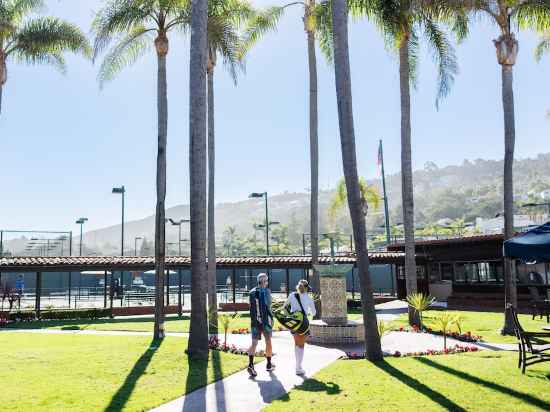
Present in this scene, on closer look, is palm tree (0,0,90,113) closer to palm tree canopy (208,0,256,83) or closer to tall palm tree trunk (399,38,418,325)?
palm tree canopy (208,0,256,83)

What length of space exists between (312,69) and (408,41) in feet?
14.3

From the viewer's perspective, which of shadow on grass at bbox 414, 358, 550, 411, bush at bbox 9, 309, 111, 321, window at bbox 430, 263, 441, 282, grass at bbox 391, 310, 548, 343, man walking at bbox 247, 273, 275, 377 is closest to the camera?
shadow on grass at bbox 414, 358, 550, 411

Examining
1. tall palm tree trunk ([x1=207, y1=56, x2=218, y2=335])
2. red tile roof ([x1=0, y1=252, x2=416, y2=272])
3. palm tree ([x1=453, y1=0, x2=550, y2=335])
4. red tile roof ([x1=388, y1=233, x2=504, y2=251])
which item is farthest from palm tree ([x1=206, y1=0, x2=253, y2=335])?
red tile roof ([x1=388, y1=233, x2=504, y2=251])

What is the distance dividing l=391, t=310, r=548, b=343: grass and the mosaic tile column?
2.87 metres

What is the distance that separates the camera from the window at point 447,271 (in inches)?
1109

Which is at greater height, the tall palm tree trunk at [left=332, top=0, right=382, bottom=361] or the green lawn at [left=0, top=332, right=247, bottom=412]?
the tall palm tree trunk at [left=332, top=0, right=382, bottom=361]

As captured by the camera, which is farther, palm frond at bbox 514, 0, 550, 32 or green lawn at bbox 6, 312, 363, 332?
green lawn at bbox 6, 312, 363, 332

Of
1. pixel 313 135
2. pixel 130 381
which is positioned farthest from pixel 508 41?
pixel 130 381

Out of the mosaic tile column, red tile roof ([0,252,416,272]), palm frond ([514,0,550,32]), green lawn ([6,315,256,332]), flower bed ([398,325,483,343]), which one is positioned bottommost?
green lawn ([6,315,256,332])

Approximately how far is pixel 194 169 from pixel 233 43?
7.08 meters

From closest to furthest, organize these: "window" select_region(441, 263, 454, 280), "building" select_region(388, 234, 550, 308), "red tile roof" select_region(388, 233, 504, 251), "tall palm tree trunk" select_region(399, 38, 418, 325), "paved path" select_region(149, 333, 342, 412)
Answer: "paved path" select_region(149, 333, 342, 412) → "tall palm tree trunk" select_region(399, 38, 418, 325) → "red tile roof" select_region(388, 233, 504, 251) → "building" select_region(388, 234, 550, 308) → "window" select_region(441, 263, 454, 280)

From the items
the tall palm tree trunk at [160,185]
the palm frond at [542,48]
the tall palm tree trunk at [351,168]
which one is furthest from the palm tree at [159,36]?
the palm frond at [542,48]

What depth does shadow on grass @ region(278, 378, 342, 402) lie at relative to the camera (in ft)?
24.2

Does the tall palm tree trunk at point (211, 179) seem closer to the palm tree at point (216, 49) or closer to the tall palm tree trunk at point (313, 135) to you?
the palm tree at point (216, 49)
